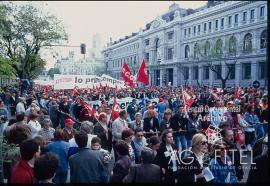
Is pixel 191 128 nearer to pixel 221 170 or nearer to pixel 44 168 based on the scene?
pixel 221 170

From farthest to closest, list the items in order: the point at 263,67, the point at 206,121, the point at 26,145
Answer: the point at 263,67, the point at 206,121, the point at 26,145

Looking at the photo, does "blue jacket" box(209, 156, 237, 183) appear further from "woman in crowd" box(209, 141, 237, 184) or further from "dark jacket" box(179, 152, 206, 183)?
"dark jacket" box(179, 152, 206, 183)

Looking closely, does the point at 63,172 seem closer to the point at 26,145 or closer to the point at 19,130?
the point at 19,130

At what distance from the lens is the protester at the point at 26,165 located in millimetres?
3572

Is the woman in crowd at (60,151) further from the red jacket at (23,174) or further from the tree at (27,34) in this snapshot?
the tree at (27,34)

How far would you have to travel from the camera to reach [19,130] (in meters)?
4.99

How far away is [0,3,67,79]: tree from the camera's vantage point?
25.0m

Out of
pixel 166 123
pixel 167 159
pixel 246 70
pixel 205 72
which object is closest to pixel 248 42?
pixel 246 70

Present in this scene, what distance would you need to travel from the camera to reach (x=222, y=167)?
4.42 meters

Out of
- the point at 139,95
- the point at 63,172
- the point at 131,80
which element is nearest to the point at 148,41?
the point at 139,95

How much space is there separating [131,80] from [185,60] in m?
47.9

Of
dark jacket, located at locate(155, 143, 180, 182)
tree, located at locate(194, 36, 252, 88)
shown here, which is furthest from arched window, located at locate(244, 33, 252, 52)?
dark jacket, located at locate(155, 143, 180, 182)

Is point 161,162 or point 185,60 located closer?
point 161,162

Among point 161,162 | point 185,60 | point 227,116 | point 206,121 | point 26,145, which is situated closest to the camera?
point 26,145
